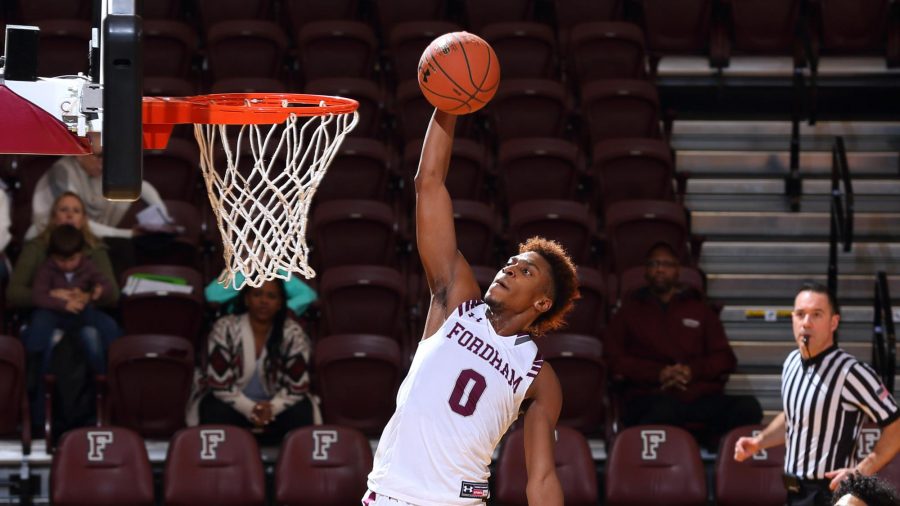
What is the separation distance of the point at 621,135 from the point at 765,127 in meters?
1.47

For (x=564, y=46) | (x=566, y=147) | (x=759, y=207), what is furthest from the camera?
(x=564, y=46)

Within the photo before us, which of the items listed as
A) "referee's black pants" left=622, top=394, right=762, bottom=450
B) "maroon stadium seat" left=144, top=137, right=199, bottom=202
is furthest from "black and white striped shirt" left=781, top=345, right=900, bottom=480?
"maroon stadium seat" left=144, top=137, right=199, bottom=202

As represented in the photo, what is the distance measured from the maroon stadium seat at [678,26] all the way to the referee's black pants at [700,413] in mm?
3918

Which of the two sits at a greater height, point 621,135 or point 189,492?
point 621,135

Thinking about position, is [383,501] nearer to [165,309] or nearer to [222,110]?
[222,110]

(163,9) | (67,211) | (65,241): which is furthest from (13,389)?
(163,9)

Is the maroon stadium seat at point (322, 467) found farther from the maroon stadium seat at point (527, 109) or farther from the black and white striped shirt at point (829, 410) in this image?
the maroon stadium seat at point (527, 109)

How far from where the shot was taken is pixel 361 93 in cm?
989

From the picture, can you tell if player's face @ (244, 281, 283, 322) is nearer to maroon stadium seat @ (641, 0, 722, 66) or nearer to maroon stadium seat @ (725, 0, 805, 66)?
maroon stadium seat @ (641, 0, 722, 66)

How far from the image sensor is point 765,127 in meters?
11.0

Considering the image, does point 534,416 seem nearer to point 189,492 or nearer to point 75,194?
point 189,492

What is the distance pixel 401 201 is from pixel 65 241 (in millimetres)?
2430

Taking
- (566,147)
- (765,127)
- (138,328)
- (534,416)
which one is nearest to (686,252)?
(566,147)

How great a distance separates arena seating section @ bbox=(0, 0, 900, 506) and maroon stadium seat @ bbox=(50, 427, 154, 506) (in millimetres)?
10
